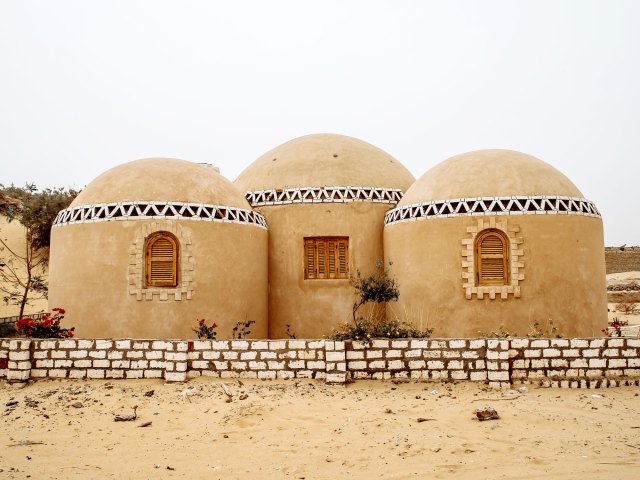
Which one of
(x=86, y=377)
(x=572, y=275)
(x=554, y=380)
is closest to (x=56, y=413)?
(x=86, y=377)

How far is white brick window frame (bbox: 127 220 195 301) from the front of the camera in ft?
38.8

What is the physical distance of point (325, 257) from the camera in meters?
14.7

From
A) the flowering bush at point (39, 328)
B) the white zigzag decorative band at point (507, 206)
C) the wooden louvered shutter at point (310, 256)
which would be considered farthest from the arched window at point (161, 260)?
the white zigzag decorative band at point (507, 206)

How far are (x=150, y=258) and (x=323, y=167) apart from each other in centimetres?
550

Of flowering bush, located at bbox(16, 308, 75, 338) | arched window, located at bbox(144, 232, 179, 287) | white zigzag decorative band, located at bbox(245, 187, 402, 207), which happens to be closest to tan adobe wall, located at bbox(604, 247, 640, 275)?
white zigzag decorative band, located at bbox(245, 187, 402, 207)

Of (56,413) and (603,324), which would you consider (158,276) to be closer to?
(56,413)

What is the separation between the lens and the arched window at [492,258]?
1220 cm

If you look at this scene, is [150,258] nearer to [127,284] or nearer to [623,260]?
[127,284]

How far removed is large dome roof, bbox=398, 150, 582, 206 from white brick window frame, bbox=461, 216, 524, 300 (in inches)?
27.0

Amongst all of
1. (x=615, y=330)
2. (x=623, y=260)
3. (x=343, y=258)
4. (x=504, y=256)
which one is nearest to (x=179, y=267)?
(x=343, y=258)

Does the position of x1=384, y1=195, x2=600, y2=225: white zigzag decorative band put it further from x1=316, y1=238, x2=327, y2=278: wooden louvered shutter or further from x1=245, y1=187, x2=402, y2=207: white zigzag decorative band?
x1=316, y1=238, x2=327, y2=278: wooden louvered shutter

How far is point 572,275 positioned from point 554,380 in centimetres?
413

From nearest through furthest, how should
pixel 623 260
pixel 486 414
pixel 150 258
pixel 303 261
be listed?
pixel 486 414 → pixel 150 258 → pixel 303 261 → pixel 623 260

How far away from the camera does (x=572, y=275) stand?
480 inches
